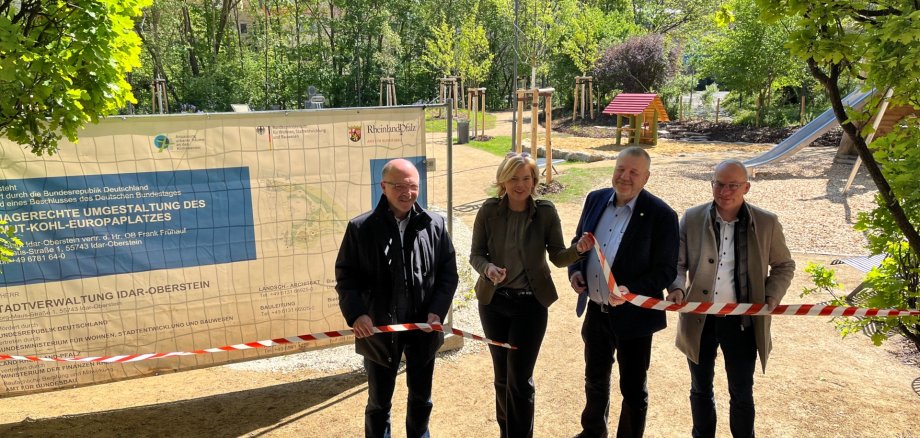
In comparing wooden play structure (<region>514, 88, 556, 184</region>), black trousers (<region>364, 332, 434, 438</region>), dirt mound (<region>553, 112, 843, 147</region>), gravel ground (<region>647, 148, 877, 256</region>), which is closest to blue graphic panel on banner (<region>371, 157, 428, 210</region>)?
black trousers (<region>364, 332, 434, 438</region>)

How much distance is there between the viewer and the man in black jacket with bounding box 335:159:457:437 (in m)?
3.68

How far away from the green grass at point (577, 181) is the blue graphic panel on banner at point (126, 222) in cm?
868

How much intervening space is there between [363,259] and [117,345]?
2.53m

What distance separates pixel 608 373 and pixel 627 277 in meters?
0.63

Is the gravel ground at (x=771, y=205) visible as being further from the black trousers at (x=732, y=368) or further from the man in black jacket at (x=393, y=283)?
the black trousers at (x=732, y=368)

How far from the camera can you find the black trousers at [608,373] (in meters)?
3.80

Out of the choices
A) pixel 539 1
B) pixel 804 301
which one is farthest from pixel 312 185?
pixel 539 1

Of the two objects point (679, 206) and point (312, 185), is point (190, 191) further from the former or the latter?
point (679, 206)

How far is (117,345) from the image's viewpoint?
499 cm

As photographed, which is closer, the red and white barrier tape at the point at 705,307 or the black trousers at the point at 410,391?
the red and white barrier tape at the point at 705,307

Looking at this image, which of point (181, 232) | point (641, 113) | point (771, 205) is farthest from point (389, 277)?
point (641, 113)

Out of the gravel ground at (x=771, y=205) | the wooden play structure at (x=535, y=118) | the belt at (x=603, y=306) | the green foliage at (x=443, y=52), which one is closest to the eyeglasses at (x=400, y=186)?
the belt at (x=603, y=306)

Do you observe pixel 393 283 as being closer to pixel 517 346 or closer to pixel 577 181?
pixel 517 346

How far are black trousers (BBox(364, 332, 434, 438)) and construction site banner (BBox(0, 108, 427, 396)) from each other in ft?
5.78
